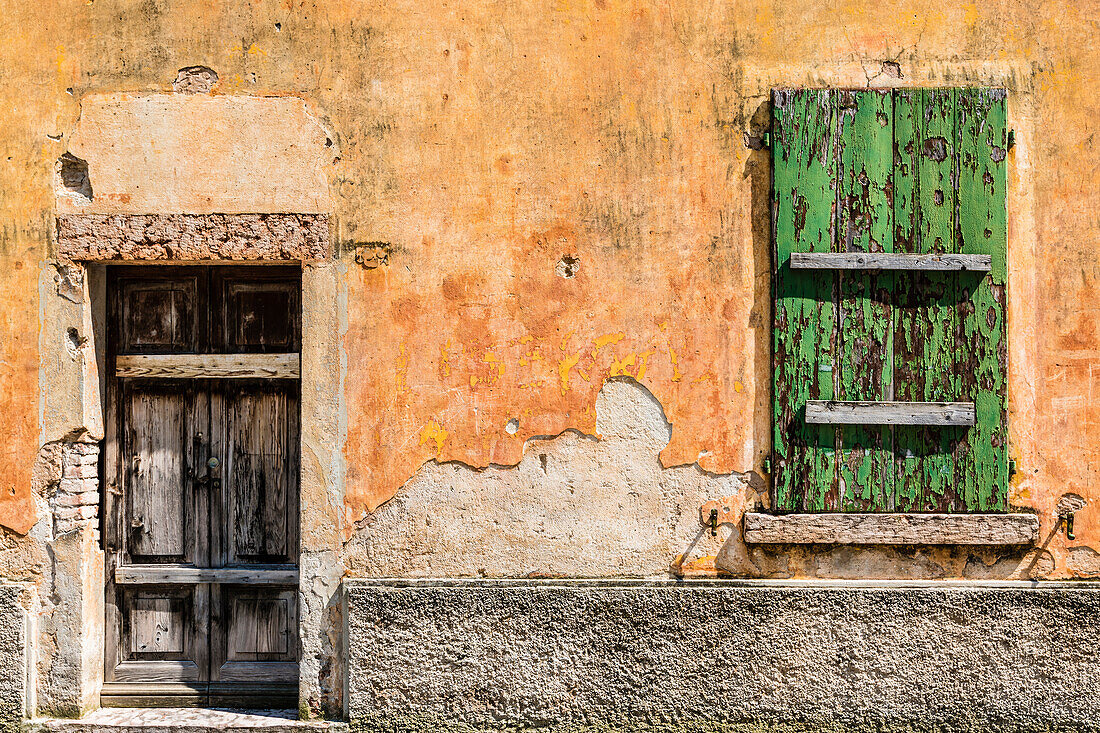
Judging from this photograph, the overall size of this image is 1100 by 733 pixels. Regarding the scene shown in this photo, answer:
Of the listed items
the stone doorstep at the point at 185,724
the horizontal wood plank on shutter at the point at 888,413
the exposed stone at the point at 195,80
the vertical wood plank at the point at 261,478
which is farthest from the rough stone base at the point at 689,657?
the exposed stone at the point at 195,80

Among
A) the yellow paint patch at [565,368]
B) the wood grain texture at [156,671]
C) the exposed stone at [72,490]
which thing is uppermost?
the yellow paint patch at [565,368]

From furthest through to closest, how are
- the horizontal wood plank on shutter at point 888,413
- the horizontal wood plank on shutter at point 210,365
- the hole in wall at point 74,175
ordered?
the horizontal wood plank on shutter at point 210,365 < the hole in wall at point 74,175 < the horizontal wood plank on shutter at point 888,413

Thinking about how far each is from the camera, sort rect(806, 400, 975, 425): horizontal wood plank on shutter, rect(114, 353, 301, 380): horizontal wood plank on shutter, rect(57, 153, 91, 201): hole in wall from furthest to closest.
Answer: rect(114, 353, 301, 380): horizontal wood plank on shutter → rect(57, 153, 91, 201): hole in wall → rect(806, 400, 975, 425): horizontal wood plank on shutter

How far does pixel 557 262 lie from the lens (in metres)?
3.46

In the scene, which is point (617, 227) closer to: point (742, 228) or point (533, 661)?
point (742, 228)

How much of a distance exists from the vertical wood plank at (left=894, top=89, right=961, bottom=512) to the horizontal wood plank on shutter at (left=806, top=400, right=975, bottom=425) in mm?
49

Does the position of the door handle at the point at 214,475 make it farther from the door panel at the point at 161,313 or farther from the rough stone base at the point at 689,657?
the rough stone base at the point at 689,657

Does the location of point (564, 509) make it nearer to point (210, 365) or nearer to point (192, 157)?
point (210, 365)

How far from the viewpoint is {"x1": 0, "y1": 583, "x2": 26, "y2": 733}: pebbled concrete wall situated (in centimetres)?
339

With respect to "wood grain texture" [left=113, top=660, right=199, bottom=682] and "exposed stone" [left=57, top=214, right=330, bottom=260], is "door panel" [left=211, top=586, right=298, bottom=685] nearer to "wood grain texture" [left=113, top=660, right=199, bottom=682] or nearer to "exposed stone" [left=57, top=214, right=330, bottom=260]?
"wood grain texture" [left=113, top=660, right=199, bottom=682]

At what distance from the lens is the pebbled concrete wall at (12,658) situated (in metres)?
3.39

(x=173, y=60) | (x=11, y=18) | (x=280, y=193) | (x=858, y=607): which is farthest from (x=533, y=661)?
(x=11, y=18)

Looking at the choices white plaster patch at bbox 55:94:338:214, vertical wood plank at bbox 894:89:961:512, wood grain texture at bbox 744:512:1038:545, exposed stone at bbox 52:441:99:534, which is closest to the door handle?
exposed stone at bbox 52:441:99:534

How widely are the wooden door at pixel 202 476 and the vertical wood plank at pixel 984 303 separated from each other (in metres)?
2.92
